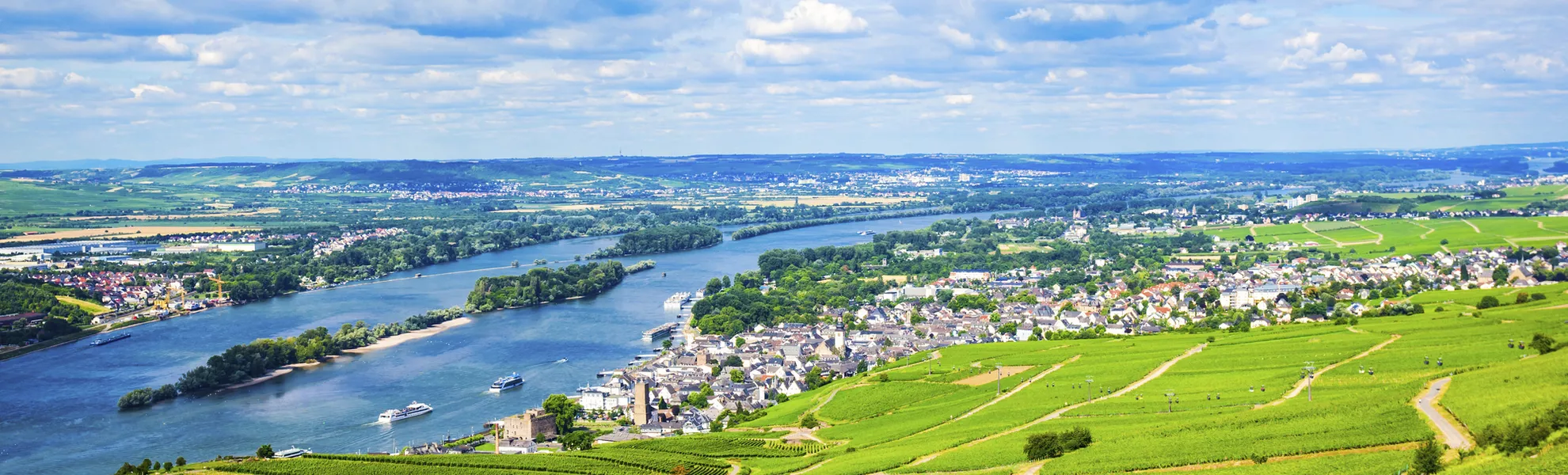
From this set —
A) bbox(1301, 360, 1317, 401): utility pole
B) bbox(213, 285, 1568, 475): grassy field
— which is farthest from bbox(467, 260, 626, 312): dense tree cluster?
bbox(1301, 360, 1317, 401): utility pole

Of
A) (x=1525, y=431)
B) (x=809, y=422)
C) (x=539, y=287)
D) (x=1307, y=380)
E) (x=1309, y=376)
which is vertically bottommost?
(x=539, y=287)

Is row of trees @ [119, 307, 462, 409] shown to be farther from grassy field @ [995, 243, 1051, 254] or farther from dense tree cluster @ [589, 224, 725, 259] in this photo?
grassy field @ [995, 243, 1051, 254]

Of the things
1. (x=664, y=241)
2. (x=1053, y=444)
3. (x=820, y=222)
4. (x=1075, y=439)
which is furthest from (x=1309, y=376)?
(x=820, y=222)

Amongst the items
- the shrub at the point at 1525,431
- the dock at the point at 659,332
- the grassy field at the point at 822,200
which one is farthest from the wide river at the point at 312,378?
the grassy field at the point at 822,200

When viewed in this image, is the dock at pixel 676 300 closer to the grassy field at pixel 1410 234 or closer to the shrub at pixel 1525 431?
the grassy field at pixel 1410 234

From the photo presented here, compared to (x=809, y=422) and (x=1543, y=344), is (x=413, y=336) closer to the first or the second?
(x=809, y=422)

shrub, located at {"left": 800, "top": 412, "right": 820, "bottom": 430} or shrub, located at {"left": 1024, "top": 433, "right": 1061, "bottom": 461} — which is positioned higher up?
shrub, located at {"left": 1024, "top": 433, "right": 1061, "bottom": 461}

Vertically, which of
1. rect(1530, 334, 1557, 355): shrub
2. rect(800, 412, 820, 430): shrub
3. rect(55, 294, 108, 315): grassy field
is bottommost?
rect(55, 294, 108, 315): grassy field
